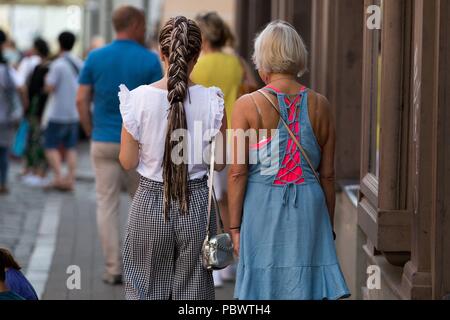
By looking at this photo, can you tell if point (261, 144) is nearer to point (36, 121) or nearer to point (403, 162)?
point (403, 162)

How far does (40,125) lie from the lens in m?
15.8

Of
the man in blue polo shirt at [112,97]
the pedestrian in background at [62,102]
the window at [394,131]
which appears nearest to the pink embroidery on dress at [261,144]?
the window at [394,131]

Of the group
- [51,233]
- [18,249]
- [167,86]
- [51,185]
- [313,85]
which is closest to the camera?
[167,86]

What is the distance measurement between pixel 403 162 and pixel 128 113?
5.06 ft

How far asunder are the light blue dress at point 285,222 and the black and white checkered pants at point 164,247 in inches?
7.7

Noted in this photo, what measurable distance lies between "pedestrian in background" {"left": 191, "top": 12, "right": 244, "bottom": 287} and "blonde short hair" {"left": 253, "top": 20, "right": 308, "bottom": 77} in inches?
124

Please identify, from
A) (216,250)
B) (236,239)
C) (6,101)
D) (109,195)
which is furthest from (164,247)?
(6,101)

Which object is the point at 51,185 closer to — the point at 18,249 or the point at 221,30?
the point at 18,249

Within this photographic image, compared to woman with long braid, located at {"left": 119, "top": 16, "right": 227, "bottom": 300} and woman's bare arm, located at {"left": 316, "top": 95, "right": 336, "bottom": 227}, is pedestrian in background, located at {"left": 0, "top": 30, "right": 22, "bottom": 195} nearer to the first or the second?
woman with long braid, located at {"left": 119, "top": 16, "right": 227, "bottom": 300}

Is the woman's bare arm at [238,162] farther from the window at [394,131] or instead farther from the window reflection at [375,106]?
the window reflection at [375,106]

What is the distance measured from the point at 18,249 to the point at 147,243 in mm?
5430

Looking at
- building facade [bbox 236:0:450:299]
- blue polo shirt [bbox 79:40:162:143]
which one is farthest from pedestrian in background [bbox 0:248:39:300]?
blue polo shirt [bbox 79:40:162:143]

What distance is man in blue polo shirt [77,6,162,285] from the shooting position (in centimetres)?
822
